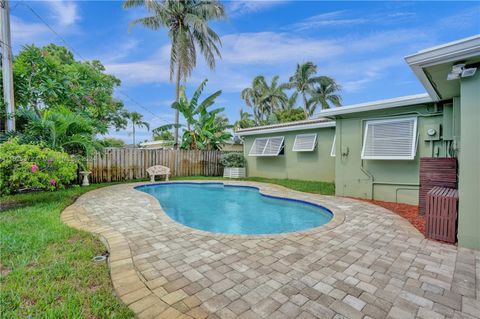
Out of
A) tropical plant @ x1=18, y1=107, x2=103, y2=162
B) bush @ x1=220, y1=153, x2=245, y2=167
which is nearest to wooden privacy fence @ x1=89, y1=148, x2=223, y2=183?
bush @ x1=220, y1=153, x2=245, y2=167

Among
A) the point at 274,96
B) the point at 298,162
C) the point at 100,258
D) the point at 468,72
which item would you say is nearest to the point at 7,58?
the point at 100,258

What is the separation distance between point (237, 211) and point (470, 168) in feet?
19.3

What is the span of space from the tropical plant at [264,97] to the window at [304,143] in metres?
20.1

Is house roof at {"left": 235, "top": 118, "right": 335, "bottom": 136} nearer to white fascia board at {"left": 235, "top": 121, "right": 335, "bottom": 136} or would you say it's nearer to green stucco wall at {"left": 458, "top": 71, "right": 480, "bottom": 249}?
white fascia board at {"left": 235, "top": 121, "right": 335, "bottom": 136}

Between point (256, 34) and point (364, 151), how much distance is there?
10532 millimetres

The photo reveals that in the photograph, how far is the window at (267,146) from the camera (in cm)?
1294

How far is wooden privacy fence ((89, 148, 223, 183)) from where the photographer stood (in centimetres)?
1162

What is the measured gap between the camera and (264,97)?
102 feet

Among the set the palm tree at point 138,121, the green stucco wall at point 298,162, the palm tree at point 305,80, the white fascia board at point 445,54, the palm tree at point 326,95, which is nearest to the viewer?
the white fascia board at point 445,54

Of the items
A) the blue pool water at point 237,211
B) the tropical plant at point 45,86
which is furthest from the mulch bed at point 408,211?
the tropical plant at point 45,86

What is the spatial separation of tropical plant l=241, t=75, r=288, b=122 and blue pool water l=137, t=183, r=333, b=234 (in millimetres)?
22914

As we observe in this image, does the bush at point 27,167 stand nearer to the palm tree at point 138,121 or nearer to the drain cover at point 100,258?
the drain cover at point 100,258

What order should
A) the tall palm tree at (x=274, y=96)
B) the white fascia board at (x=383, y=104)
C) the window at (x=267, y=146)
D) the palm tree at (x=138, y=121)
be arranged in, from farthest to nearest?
1. the palm tree at (x=138, y=121)
2. the tall palm tree at (x=274, y=96)
3. the window at (x=267, y=146)
4. the white fascia board at (x=383, y=104)

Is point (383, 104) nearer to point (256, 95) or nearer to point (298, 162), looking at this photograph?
point (298, 162)
